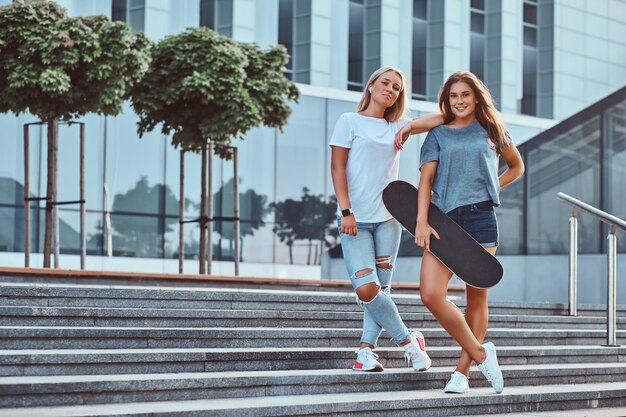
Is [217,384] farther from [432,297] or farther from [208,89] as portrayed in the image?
[208,89]

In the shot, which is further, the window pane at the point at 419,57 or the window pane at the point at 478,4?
the window pane at the point at 478,4

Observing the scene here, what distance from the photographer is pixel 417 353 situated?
259 inches

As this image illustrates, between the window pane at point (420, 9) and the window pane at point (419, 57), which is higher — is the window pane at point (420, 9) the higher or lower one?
the higher one

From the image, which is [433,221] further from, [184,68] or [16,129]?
[16,129]

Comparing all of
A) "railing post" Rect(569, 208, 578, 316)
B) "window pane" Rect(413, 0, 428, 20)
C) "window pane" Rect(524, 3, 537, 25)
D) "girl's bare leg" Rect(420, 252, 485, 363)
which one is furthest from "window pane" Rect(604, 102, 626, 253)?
"window pane" Rect(524, 3, 537, 25)

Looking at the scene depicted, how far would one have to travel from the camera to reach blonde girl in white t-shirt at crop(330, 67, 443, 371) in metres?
6.25

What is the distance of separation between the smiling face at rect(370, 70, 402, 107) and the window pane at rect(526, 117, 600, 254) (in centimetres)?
881

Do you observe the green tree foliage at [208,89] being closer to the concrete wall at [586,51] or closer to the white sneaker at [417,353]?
the white sneaker at [417,353]

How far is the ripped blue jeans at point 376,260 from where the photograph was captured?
20.5 feet

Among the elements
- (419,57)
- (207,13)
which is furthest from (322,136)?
(419,57)

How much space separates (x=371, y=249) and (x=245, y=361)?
1.02m

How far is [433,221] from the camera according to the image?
6156mm

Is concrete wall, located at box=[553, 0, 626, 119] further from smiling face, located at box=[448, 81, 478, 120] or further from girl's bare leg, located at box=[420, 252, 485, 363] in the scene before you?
girl's bare leg, located at box=[420, 252, 485, 363]

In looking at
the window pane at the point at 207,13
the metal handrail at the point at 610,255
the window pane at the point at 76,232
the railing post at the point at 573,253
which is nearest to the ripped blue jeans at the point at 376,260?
the metal handrail at the point at 610,255
